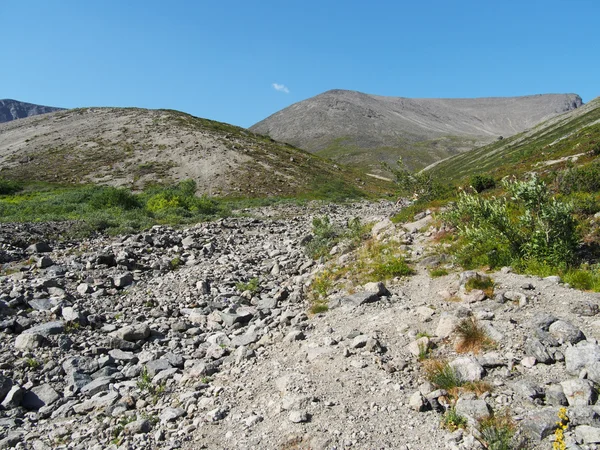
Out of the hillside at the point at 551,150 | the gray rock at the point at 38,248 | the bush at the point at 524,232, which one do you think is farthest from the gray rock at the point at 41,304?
the hillside at the point at 551,150

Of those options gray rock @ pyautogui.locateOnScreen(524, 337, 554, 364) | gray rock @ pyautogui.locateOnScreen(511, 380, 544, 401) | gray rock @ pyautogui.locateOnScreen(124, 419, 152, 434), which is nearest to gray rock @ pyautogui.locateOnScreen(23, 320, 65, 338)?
gray rock @ pyautogui.locateOnScreen(124, 419, 152, 434)

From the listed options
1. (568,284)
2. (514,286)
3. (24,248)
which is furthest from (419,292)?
(24,248)

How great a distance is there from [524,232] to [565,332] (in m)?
4.00

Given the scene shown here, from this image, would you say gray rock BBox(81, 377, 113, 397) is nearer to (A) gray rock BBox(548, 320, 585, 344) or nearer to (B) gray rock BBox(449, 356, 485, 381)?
(B) gray rock BBox(449, 356, 485, 381)

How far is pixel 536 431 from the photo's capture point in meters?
4.20

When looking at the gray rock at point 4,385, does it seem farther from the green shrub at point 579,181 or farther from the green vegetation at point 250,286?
the green shrub at point 579,181

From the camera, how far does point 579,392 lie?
4.53 meters

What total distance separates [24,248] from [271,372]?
45.5 feet

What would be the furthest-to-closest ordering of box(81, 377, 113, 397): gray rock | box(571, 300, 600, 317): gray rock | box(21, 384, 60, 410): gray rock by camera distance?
box(81, 377, 113, 397): gray rock < box(21, 384, 60, 410): gray rock < box(571, 300, 600, 317): gray rock

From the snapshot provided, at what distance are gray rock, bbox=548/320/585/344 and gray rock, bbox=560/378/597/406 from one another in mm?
906

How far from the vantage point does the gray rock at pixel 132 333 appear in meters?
8.48

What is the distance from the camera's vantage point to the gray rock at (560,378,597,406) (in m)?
4.39

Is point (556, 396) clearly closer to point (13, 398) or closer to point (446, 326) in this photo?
point (446, 326)

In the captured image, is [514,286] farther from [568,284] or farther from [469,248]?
[469,248]
